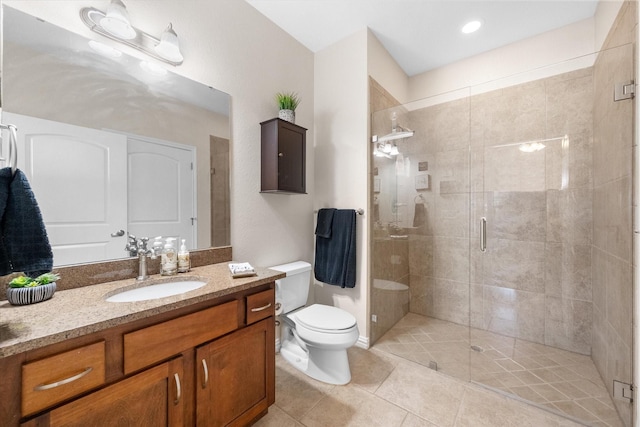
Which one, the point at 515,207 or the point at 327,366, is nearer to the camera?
the point at 327,366

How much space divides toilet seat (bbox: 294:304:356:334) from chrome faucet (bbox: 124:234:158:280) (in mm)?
1002

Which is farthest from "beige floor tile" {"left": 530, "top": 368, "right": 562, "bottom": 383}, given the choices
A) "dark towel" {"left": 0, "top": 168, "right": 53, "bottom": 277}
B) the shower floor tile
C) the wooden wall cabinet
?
"dark towel" {"left": 0, "top": 168, "right": 53, "bottom": 277}

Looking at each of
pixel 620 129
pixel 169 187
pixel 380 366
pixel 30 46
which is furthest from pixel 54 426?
pixel 620 129

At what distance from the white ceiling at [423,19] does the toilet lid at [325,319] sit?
229cm

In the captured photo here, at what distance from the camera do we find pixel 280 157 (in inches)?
78.7

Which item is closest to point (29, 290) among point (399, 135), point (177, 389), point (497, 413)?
point (177, 389)

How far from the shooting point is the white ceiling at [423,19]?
6.51 feet

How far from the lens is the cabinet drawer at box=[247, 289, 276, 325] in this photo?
1.34 metres

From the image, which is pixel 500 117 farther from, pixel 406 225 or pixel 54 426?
pixel 54 426

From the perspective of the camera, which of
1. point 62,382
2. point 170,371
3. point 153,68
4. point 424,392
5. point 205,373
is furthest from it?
point 424,392

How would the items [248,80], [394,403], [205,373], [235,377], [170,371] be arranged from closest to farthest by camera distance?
[170,371]
[205,373]
[235,377]
[394,403]
[248,80]

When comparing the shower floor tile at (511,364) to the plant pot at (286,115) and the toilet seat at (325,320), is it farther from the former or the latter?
the plant pot at (286,115)

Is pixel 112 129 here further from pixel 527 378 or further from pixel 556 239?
pixel 556 239

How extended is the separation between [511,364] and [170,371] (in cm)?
233
